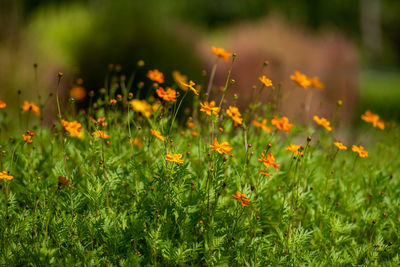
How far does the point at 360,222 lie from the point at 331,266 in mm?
591

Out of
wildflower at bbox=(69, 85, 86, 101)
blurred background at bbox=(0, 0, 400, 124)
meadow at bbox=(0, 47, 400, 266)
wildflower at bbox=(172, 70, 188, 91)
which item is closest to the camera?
meadow at bbox=(0, 47, 400, 266)

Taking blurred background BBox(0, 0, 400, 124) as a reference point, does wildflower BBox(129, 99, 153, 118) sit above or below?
above

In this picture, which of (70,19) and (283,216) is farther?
(70,19)

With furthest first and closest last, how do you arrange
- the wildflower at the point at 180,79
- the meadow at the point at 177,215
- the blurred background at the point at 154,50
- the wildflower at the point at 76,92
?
the blurred background at the point at 154,50 < the wildflower at the point at 76,92 < the wildflower at the point at 180,79 < the meadow at the point at 177,215

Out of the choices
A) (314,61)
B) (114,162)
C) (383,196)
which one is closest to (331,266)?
(383,196)

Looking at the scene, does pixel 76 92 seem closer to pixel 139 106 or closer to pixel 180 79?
pixel 180 79

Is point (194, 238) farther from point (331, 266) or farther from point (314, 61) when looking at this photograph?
point (314, 61)

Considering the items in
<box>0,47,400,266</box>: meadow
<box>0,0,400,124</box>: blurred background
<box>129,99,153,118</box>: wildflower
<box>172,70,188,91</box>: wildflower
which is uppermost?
<box>129,99,153,118</box>: wildflower

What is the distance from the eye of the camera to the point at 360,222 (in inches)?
93.8

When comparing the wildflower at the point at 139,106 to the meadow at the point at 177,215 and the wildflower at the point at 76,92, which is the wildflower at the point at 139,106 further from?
the wildflower at the point at 76,92

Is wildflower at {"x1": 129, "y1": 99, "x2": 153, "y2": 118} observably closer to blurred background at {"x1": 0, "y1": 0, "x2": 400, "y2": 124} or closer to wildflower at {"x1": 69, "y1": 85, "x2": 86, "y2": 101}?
wildflower at {"x1": 69, "y1": 85, "x2": 86, "y2": 101}

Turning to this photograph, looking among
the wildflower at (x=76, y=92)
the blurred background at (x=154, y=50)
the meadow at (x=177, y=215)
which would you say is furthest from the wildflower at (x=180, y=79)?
the blurred background at (x=154, y=50)

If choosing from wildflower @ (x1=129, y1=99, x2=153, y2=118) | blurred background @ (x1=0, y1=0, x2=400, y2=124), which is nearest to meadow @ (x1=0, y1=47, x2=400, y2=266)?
wildflower @ (x1=129, y1=99, x2=153, y2=118)

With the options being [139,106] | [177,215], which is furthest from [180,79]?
[177,215]
